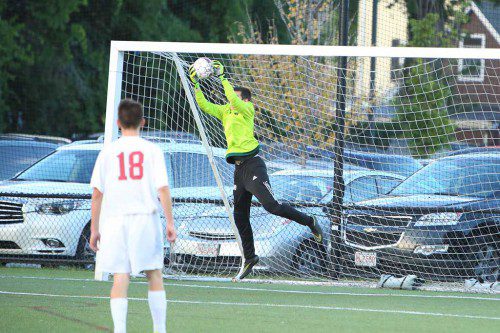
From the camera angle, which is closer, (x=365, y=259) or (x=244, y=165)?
(x=244, y=165)

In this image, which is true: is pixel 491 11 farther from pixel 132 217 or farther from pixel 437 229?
pixel 132 217

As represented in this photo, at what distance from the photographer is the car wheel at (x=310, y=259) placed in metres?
12.9

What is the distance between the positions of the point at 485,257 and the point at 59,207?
562cm

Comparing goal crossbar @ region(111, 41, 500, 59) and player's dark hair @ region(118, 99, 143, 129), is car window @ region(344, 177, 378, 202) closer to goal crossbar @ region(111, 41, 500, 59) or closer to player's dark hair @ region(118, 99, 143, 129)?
goal crossbar @ region(111, 41, 500, 59)

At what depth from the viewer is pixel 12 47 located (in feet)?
88.4

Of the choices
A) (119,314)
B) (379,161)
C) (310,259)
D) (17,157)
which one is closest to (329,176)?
(379,161)

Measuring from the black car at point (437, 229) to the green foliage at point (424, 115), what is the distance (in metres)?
1.15

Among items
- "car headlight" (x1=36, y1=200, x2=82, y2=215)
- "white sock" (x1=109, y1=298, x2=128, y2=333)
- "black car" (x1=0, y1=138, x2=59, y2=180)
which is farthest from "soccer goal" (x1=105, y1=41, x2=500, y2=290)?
"white sock" (x1=109, y1=298, x2=128, y2=333)

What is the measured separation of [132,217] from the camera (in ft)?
23.5

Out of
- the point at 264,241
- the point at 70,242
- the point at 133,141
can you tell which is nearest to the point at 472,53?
the point at 264,241

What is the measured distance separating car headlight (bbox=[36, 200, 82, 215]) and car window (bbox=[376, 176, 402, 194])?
13.3 ft

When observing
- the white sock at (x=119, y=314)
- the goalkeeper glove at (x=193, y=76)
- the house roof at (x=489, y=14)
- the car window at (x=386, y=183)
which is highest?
the house roof at (x=489, y=14)

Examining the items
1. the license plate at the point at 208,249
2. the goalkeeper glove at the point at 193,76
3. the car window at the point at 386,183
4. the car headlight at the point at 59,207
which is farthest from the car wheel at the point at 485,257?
the car headlight at the point at 59,207

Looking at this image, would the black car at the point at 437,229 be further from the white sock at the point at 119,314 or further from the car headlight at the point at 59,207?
the white sock at the point at 119,314
